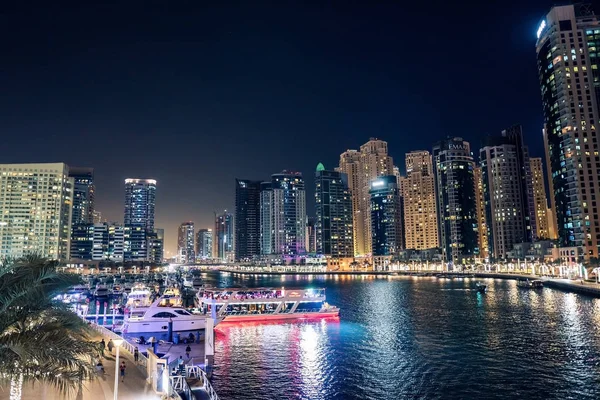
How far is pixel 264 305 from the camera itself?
7812 cm

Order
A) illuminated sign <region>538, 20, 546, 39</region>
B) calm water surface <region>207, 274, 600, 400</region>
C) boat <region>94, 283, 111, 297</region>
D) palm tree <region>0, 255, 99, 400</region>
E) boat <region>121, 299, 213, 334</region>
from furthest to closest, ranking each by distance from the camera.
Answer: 1. illuminated sign <region>538, 20, 546, 39</region>
2. boat <region>94, 283, 111, 297</region>
3. boat <region>121, 299, 213, 334</region>
4. calm water surface <region>207, 274, 600, 400</region>
5. palm tree <region>0, 255, 99, 400</region>

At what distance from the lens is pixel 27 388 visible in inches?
927

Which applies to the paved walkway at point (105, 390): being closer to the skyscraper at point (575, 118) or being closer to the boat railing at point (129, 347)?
the boat railing at point (129, 347)

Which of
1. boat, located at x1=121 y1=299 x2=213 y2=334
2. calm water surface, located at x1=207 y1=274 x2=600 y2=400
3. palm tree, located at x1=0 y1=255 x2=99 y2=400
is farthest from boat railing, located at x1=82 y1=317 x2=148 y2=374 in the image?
boat, located at x1=121 y1=299 x2=213 y2=334

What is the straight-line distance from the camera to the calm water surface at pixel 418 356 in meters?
37.1

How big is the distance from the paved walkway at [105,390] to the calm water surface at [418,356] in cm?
1000

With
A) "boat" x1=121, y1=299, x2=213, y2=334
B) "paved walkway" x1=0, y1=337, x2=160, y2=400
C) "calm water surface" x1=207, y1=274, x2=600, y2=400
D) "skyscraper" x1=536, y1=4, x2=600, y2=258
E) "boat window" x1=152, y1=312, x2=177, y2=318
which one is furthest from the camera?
"skyscraper" x1=536, y1=4, x2=600, y2=258

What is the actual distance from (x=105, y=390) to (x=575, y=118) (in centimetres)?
19127

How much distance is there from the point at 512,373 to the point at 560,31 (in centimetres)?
17921

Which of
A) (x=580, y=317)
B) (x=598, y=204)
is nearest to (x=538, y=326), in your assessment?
(x=580, y=317)

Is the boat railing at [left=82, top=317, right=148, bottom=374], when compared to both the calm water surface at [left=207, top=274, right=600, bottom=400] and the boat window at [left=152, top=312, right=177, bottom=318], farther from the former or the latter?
the boat window at [left=152, top=312, right=177, bottom=318]

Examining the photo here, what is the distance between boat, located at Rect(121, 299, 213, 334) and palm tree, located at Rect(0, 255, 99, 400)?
160ft

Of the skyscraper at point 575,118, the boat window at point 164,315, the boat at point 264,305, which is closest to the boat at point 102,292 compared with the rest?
the boat at point 264,305

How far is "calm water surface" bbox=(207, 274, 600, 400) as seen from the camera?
3712cm
